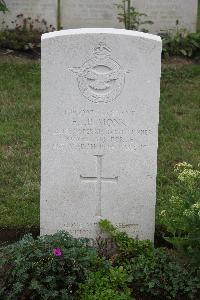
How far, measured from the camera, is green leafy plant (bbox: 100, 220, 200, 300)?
14.4 ft

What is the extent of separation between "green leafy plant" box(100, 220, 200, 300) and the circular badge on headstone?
3.38ft

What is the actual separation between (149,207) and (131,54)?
1075 mm

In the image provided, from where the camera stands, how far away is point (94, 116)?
4.67 meters

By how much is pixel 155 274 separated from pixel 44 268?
72 centimetres

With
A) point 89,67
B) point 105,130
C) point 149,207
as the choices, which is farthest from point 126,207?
point 89,67

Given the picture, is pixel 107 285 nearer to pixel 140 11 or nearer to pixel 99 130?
pixel 99 130

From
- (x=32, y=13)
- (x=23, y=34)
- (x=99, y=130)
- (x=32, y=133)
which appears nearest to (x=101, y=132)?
(x=99, y=130)

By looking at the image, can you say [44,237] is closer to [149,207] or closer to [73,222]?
[73,222]

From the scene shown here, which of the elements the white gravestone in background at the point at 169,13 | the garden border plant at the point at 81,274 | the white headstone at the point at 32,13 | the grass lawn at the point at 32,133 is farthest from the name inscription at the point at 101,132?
the white gravestone in background at the point at 169,13

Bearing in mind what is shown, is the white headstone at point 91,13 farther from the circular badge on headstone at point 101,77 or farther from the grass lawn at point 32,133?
the circular badge on headstone at point 101,77

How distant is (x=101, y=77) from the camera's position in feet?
15.2

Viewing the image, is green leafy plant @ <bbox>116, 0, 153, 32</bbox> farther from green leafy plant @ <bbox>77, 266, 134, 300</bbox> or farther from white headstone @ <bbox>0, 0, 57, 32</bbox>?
green leafy plant @ <bbox>77, 266, 134, 300</bbox>

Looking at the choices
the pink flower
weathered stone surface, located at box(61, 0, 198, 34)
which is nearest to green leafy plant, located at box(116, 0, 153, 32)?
weathered stone surface, located at box(61, 0, 198, 34)

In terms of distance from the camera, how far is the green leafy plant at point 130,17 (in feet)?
34.0
